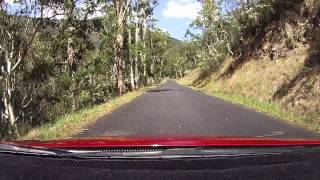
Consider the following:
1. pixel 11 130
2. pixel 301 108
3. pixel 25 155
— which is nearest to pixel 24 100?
pixel 11 130

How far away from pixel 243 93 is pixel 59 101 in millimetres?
12141

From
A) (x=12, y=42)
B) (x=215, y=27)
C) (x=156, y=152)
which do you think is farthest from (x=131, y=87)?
(x=156, y=152)

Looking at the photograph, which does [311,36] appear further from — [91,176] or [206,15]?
[206,15]

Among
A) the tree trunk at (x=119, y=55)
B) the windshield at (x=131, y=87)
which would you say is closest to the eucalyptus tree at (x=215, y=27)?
the windshield at (x=131, y=87)

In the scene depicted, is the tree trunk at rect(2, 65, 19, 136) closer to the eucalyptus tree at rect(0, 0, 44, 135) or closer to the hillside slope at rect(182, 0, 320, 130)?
the eucalyptus tree at rect(0, 0, 44, 135)

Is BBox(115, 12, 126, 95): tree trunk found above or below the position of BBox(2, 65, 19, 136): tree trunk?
above

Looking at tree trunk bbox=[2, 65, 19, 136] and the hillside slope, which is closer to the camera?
tree trunk bbox=[2, 65, 19, 136]

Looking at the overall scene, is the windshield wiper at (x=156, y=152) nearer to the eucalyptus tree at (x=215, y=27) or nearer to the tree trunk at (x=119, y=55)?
the tree trunk at (x=119, y=55)

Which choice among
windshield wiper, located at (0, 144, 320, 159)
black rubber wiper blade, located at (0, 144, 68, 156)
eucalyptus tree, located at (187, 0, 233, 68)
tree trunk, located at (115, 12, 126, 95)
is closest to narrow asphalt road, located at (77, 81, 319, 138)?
windshield wiper, located at (0, 144, 320, 159)

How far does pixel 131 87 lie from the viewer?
54406 millimetres

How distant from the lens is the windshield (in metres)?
15.5

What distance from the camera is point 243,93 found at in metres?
34.8

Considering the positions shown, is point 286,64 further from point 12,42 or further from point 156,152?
point 156,152

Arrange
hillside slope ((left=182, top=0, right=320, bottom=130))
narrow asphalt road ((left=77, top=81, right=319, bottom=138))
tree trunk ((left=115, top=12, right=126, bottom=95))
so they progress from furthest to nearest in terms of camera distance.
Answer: tree trunk ((left=115, top=12, right=126, bottom=95)) → hillside slope ((left=182, top=0, right=320, bottom=130)) → narrow asphalt road ((left=77, top=81, right=319, bottom=138))
